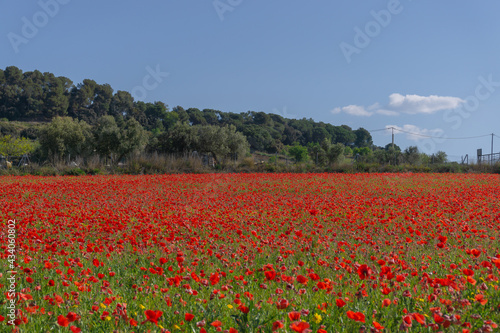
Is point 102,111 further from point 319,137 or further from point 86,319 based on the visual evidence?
point 86,319

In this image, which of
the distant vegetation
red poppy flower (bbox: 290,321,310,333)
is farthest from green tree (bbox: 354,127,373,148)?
red poppy flower (bbox: 290,321,310,333)

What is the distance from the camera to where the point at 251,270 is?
14.0 feet

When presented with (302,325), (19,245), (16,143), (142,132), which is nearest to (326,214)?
(19,245)

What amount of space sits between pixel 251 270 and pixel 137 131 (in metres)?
37.8

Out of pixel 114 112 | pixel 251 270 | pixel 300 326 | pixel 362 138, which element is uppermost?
pixel 114 112

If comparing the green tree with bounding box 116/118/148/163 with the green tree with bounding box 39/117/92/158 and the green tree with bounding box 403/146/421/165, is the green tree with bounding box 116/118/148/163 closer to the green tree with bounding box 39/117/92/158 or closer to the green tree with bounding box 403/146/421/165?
the green tree with bounding box 39/117/92/158

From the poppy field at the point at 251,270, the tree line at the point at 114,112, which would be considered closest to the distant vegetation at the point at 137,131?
the tree line at the point at 114,112

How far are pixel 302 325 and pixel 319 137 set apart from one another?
10836 centimetres

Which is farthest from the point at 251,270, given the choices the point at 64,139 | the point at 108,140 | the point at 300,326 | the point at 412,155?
the point at 412,155

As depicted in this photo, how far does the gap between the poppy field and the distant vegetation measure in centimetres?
1982

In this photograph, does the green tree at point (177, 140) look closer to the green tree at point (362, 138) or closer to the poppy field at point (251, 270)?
the poppy field at point (251, 270)

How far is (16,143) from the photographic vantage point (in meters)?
44.2

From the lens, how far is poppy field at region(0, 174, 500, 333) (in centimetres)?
271

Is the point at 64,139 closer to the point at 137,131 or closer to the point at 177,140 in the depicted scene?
the point at 137,131
